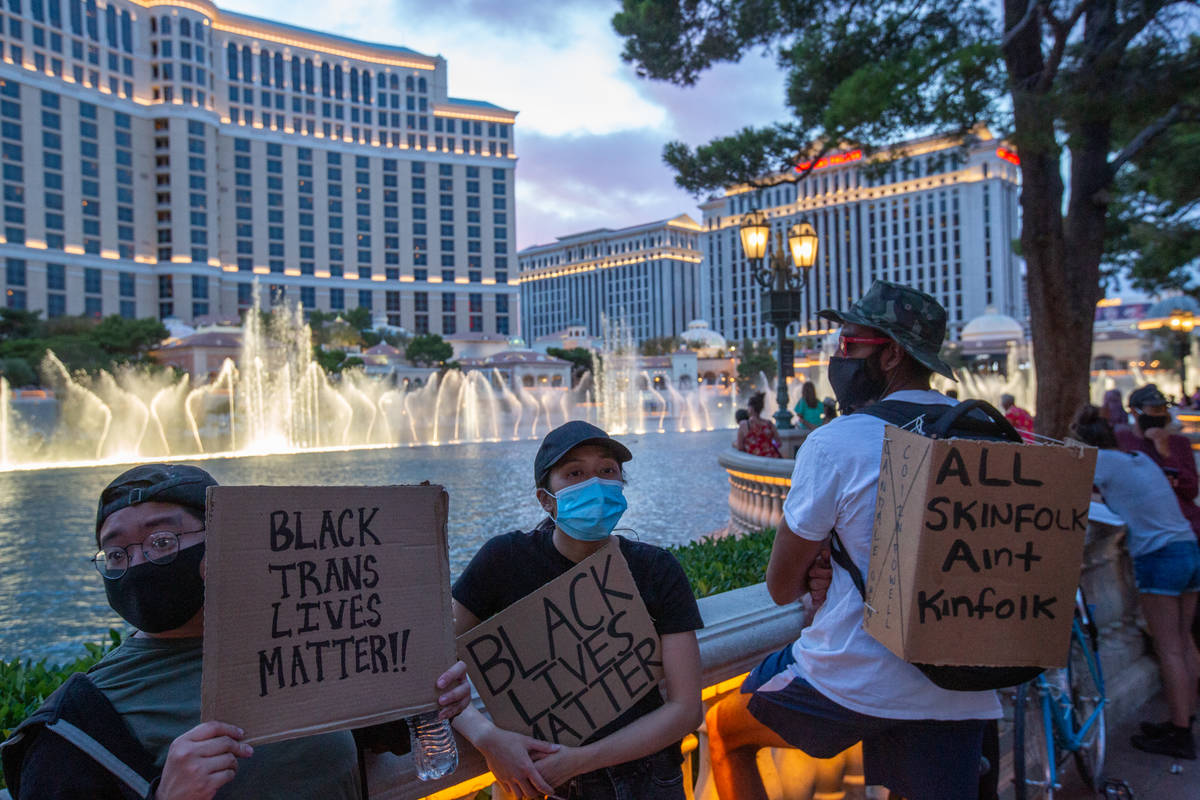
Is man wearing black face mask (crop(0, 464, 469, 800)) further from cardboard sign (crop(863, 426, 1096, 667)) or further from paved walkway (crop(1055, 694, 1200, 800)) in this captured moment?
paved walkway (crop(1055, 694, 1200, 800))

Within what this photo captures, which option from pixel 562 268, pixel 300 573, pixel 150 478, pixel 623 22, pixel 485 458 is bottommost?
pixel 485 458

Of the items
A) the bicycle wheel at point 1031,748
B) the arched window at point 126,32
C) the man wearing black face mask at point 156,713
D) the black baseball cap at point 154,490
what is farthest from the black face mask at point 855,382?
the arched window at point 126,32

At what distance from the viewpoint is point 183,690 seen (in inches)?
65.7

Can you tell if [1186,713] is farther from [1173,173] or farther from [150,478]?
[1173,173]

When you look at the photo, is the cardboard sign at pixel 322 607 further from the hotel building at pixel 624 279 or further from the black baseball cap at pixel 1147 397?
the hotel building at pixel 624 279

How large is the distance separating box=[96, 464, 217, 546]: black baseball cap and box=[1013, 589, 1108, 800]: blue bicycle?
3025 millimetres

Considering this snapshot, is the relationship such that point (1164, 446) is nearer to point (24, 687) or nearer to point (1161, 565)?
point (1161, 565)

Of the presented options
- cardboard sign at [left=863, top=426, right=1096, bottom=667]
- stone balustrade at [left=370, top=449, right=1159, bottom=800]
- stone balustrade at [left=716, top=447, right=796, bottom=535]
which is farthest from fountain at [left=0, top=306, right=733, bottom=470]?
cardboard sign at [left=863, top=426, right=1096, bottom=667]

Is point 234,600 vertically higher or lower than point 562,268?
lower

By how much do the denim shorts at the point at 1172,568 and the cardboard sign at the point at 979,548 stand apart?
2.66 meters

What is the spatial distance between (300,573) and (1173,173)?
12.3 meters

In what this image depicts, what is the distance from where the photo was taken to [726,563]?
468 cm

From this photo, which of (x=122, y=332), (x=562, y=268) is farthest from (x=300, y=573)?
(x=562, y=268)

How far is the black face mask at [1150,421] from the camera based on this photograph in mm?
4691
